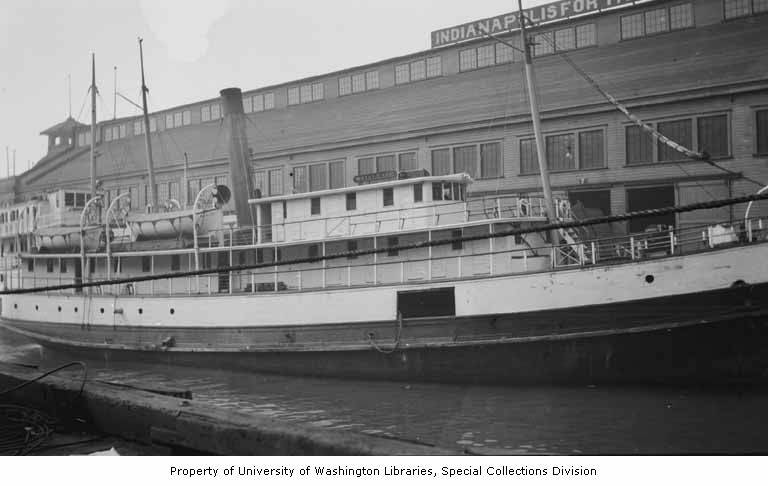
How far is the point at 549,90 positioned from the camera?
24.6 m

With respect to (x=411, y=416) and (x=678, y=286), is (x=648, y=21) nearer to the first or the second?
(x=678, y=286)

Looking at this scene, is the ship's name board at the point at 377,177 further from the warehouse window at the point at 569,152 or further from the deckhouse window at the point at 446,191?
the warehouse window at the point at 569,152

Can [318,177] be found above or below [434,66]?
below

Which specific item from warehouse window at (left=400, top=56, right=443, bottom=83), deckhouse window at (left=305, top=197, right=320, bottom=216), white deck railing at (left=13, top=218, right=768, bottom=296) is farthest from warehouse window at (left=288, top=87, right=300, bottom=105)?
deckhouse window at (left=305, top=197, right=320, bottom=216)

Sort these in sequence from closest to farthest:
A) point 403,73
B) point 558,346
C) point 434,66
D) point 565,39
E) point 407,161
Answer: point 558,346 → point 565,39 → point 434,66 → point 407,161 → point 403,73

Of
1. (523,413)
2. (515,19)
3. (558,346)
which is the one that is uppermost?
(515,19)

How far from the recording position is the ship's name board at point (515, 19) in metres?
24.4

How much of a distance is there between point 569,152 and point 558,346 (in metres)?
11.8

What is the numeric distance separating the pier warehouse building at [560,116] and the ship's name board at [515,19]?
13 cm

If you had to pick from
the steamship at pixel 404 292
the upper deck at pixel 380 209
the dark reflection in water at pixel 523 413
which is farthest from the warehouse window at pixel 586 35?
the dark reflection in water at pixel 523 413

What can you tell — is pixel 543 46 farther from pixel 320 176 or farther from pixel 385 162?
pixel 320 176

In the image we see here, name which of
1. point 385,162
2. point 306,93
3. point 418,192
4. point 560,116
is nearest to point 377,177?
point 418,192

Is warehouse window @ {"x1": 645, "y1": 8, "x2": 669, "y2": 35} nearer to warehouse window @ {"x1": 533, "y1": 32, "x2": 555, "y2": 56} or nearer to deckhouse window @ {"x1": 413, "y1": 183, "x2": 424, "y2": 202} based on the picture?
warehouse window @ {"x1": 533, "y1": 32, "x2": 555, "y2": 56}

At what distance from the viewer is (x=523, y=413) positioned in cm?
1229
